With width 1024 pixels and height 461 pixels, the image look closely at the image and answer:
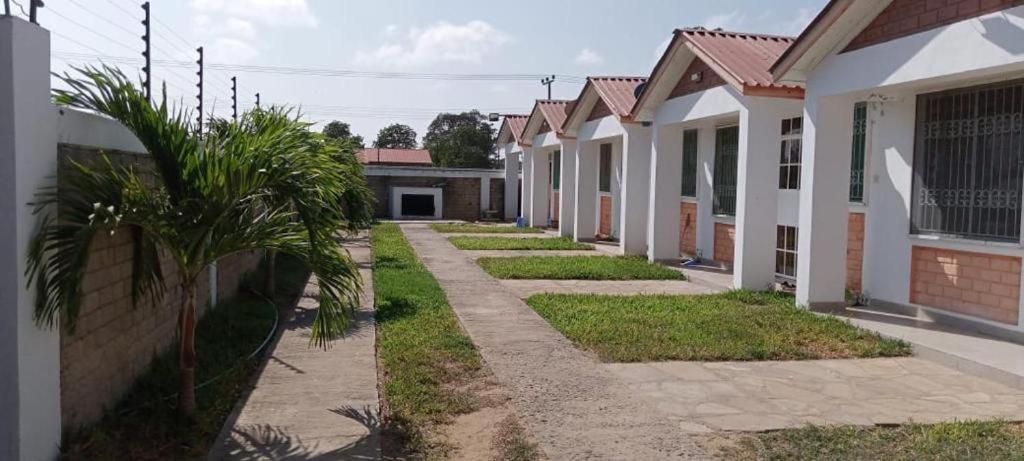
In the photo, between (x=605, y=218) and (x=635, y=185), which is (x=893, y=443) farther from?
Result: (x=605, y=218)

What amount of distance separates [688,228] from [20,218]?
13035mm

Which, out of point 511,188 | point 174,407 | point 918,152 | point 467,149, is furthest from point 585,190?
point 467,149

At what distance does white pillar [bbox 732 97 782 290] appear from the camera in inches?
420

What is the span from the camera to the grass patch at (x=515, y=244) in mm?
18234

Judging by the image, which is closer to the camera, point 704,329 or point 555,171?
point 704,329

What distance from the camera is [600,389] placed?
582cm

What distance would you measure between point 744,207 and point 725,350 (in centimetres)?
418

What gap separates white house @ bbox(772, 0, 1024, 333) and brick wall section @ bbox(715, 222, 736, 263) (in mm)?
3416

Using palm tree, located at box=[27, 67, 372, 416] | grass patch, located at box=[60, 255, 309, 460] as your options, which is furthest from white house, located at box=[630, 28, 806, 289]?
palm tree, located at box=[27, 67, 372, 416]

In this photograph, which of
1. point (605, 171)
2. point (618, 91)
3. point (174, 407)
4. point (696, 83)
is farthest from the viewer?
point (605, 171)

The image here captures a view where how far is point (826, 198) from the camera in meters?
9.16

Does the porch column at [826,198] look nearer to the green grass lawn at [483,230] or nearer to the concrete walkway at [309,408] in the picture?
the concrete walkway at [309,408]

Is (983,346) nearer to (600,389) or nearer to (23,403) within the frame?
(600,389)

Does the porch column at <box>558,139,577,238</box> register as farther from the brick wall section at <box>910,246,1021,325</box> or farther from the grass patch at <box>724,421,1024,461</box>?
the grass patch at <box>724,421,1024,461</box>
